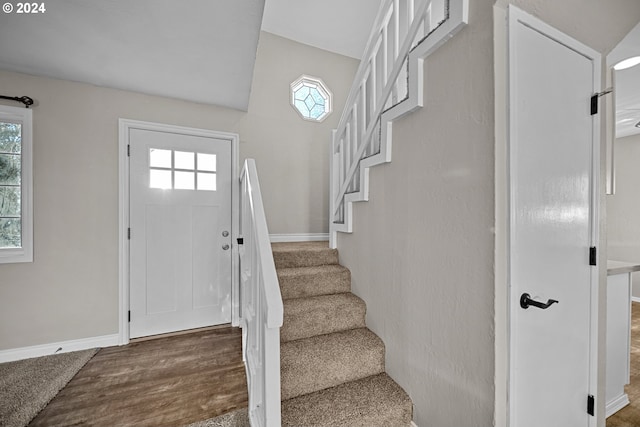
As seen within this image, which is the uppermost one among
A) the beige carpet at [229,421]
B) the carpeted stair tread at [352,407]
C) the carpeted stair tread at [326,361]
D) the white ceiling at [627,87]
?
the white ceiling at [627,87]

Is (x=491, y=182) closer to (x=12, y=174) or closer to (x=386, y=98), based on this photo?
(x=386, y=98)

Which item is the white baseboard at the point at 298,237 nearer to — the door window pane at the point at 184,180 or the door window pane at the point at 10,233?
the door window pane at the point at 184,180

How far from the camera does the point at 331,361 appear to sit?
4.77 feet

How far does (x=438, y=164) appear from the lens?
47.0 inches

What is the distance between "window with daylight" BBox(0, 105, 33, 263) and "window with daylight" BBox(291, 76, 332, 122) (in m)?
2.51

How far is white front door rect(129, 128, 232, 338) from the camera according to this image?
95.4 inches

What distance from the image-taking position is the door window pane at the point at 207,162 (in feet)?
8.69

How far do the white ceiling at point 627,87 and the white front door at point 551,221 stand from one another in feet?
2.05

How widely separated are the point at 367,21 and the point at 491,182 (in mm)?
2957

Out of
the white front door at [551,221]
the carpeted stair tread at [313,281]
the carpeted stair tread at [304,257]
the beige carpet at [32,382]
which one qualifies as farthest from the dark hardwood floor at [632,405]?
the beige carpet at [32,382]

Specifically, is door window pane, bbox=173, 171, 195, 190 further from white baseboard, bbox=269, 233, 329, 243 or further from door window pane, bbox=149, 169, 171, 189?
white baseboard, bbox=269, 233, 329, 243

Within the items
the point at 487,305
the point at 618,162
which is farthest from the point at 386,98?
the point at 618,162

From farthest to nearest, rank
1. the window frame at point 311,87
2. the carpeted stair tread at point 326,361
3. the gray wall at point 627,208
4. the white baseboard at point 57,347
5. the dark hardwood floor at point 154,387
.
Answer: the gray wall at point 627,208 → the window frame at point 311,87 → the white baseboard at point 57,347 → the dark hardwood floor at point 154,387 → the carpeted stair tread at point 326,361

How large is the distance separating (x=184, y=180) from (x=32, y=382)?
184cm
